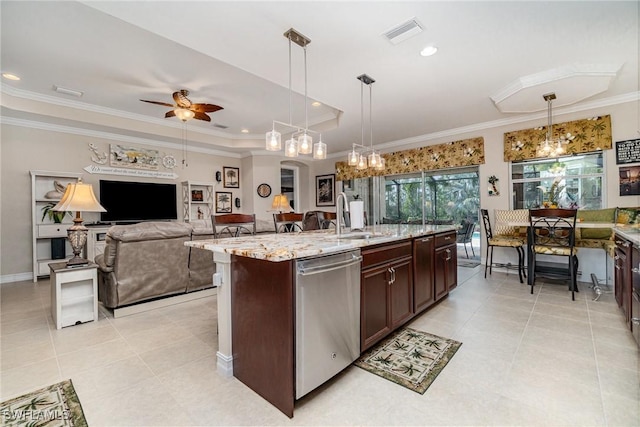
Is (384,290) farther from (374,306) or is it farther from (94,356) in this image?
(94,356)

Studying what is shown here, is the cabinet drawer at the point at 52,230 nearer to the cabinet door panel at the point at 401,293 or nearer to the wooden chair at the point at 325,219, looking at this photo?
the wooden chair at the point at 325,219

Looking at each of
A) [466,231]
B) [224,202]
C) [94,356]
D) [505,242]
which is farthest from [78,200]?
[466,231]

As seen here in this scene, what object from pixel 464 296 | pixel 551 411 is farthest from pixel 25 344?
pixel 464 296

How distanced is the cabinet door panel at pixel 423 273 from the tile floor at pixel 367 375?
20cm

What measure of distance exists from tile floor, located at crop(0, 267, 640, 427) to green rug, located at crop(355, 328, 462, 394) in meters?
0.07

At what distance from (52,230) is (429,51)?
20.2 ft

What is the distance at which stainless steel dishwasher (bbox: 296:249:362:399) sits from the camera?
1477mm

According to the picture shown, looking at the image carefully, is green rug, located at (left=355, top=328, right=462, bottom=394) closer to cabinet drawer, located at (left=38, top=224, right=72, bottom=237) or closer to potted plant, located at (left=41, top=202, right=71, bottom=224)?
cabinet drawer, located at (left=38, top=224, right=72, bottom=237)

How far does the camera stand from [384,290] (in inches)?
83.0

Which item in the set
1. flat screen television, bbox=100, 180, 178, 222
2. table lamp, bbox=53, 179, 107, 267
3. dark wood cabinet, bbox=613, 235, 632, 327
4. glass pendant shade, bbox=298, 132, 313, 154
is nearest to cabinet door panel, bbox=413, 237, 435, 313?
glass pendant shade, bbox=298, 132, 313, 154

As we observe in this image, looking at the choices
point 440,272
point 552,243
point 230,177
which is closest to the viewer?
point 440,272

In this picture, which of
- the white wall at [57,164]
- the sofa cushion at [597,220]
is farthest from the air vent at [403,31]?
the sofa cushion at [597,220]

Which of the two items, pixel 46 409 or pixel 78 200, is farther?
pixel 78 200

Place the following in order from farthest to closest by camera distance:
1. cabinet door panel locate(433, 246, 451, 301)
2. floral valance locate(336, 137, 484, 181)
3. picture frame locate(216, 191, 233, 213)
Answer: picture frame locate(216, 191, 233, 213) < floral valance locate(336, 137, 484, 181) < cabinet door panel locate(433, 246, 451, 301)
